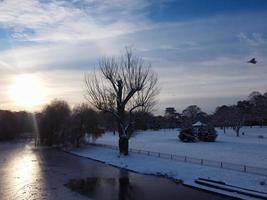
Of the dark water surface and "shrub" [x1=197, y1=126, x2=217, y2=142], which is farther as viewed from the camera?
"shrub" [x1=197, y1=126, x2=217, y2=142]

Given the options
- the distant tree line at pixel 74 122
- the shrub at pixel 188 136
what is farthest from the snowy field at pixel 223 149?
the distant tree line at pixel 74 122

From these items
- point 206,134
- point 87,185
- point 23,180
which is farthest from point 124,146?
point 206,134

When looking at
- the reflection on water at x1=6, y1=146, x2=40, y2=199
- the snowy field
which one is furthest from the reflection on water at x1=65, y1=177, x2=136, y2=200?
the snowy field

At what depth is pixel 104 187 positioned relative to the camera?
104ft

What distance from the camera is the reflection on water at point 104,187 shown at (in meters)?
28.0

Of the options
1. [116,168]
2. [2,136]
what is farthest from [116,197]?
[2,136]

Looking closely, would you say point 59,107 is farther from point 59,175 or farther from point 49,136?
point 59,175

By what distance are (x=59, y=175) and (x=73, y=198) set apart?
13.0m

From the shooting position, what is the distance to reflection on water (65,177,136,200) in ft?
91.7

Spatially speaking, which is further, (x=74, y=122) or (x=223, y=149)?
(x=74, y=122)

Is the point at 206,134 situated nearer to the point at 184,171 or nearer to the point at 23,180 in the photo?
the point at 184,171

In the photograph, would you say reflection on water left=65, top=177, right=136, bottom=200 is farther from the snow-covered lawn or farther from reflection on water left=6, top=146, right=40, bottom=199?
the snow-covered lawn

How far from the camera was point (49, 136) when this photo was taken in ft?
308

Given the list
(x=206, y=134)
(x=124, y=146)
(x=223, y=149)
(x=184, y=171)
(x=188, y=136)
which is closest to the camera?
(x=184, y=171)
